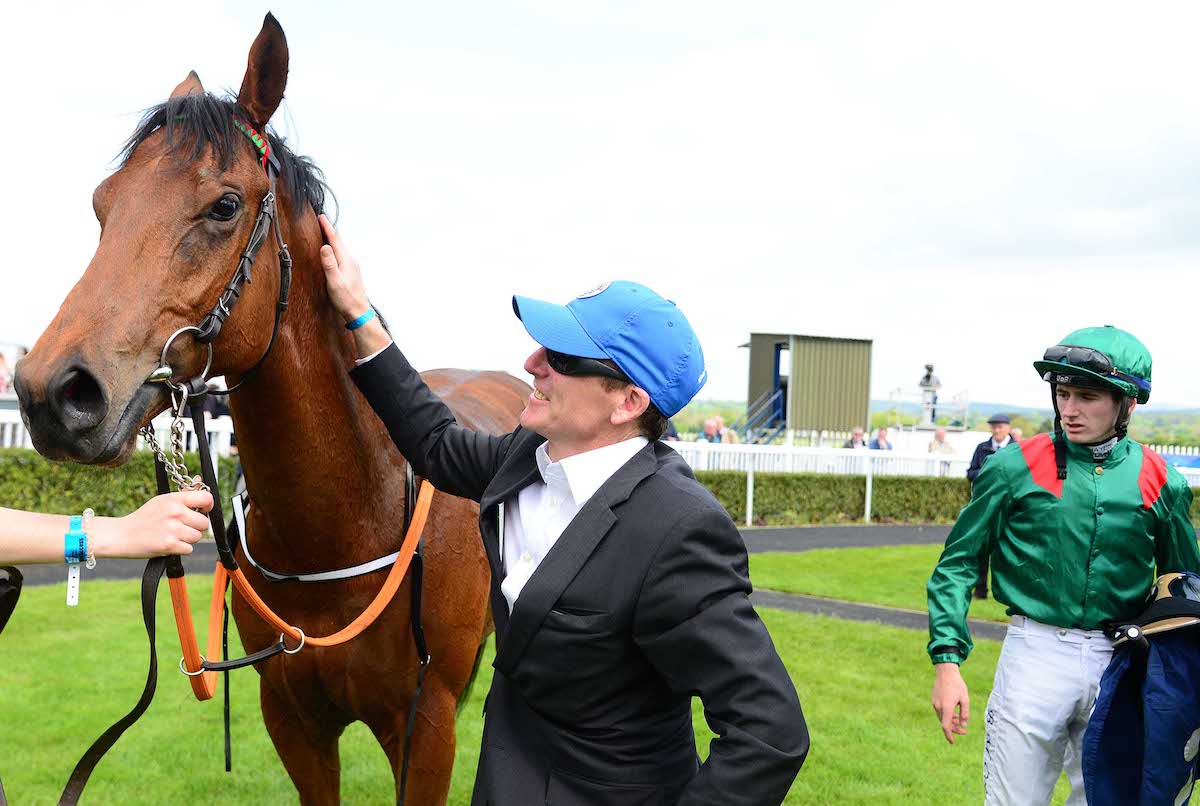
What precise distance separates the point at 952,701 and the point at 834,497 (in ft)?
45.8

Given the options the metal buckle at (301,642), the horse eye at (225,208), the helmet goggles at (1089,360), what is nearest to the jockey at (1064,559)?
the helmet goggles at (1089,360)

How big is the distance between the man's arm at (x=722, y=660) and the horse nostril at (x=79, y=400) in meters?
1.01

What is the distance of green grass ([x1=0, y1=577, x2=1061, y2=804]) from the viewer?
4.32 meters

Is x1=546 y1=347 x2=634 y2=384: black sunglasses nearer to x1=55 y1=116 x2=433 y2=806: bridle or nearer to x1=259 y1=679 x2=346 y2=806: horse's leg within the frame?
x1=55 y1=116 x2=433 y2=806: bridle

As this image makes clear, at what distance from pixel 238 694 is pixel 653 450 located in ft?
15.3

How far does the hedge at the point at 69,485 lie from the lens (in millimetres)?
10211

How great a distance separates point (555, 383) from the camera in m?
1.75

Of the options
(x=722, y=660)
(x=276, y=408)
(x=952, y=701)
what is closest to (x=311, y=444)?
(x=276, y=408)

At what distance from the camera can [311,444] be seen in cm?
238

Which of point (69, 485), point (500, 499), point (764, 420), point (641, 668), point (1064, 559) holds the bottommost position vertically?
point (764, 420)

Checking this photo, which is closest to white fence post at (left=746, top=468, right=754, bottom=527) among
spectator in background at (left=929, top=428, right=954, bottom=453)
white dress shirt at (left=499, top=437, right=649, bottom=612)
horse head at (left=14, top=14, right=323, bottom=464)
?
spectator in background at (left=929, top=428, right=954, bottom=453)

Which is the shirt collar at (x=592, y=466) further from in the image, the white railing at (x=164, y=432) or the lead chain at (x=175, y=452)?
the white railing at (x=164, y=432)

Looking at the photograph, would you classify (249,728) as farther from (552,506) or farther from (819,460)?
(819,460)

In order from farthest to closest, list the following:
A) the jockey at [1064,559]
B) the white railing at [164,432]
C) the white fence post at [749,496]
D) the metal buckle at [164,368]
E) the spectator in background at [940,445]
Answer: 1. the spectator in background at [940,445]
2. the white fence post at [749,496]
3. the white railing at [164,432]
4. the jockey at [1064,559]
5. the metal buckle at [164,368]
